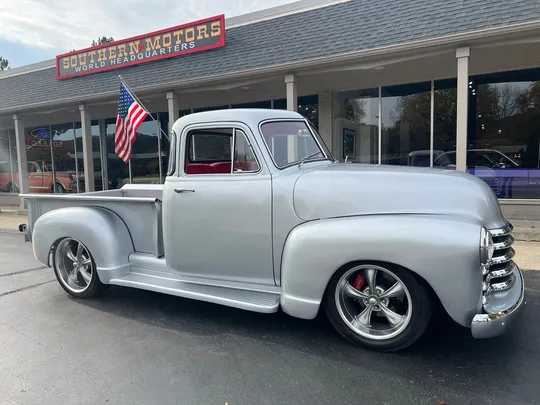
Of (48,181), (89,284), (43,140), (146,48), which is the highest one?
(146,48)

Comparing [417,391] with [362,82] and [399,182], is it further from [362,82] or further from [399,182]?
[362,82]

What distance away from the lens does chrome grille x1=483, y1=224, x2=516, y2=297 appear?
2.83 m

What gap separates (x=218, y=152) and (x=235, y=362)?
6.94 ft

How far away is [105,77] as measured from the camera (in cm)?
1202

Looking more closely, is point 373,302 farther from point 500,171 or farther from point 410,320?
point 500,171

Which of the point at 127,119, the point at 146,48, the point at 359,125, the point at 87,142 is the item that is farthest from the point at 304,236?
the point at 87,142

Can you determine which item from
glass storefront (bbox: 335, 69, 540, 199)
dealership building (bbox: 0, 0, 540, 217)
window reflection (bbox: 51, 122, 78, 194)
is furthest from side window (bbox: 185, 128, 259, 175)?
window reflection (bbox: 51, 122, 78, 194)

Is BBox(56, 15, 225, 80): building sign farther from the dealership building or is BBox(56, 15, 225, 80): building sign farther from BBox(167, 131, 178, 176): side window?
BBox(167, 131, 178, 176): side window

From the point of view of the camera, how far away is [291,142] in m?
3.98

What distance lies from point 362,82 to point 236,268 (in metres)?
8.07

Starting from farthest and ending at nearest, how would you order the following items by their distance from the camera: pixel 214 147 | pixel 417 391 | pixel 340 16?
pixel 340 16
pixel 214 147
pixel 417 391

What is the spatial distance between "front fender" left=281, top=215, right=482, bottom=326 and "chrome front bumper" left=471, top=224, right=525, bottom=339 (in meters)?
0.09

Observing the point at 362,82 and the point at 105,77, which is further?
the point at 105,77

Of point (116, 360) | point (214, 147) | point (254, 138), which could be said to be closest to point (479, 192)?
point (254, 138)
